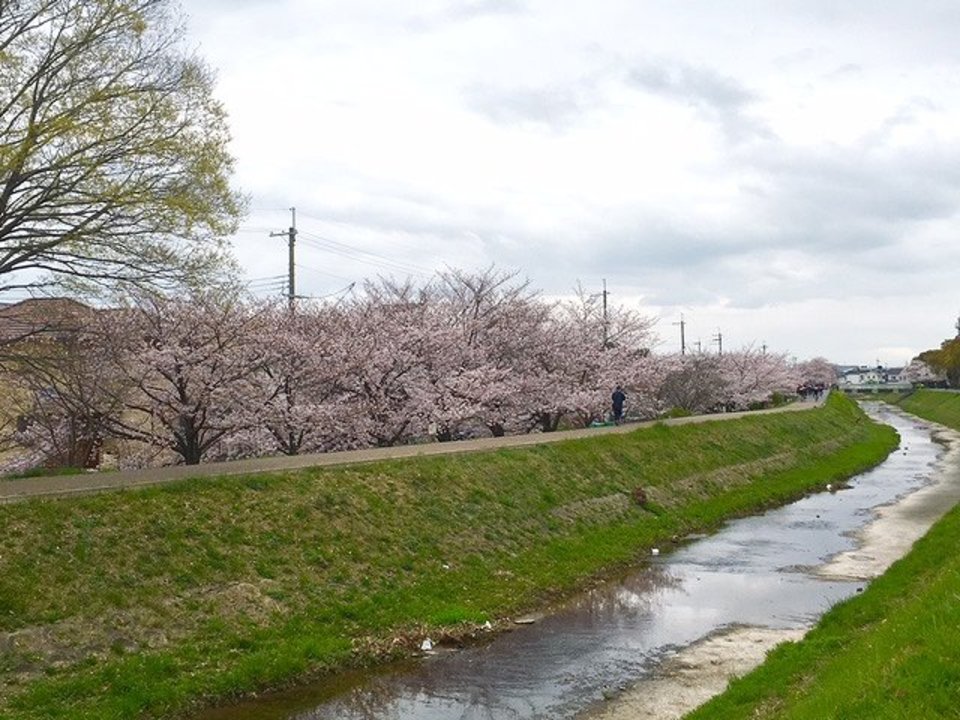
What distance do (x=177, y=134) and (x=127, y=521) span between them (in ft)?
24.1

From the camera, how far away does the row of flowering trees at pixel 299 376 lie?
66.6 feet

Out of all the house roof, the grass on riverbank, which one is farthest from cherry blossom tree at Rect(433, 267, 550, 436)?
the grass on riverbank

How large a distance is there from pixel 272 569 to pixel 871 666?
974cm

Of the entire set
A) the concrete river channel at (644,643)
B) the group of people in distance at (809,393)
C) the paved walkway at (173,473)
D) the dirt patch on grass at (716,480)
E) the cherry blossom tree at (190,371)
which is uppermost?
the cherry blossom tree at (190,371)

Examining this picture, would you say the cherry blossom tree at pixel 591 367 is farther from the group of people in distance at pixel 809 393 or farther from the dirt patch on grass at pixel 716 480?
the group of people in distance at pixel 809 393

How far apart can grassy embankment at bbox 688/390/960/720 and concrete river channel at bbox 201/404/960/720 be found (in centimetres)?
88

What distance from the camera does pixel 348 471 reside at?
2012 cm

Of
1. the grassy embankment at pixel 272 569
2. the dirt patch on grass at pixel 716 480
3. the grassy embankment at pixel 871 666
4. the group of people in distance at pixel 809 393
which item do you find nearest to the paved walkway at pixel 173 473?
the grassy embankment at pixel 272 569

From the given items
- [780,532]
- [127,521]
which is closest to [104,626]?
[127,521]

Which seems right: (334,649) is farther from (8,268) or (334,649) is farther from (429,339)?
(429,339)

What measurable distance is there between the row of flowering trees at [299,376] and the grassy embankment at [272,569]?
3.72 meters

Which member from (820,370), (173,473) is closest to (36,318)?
(173,473)

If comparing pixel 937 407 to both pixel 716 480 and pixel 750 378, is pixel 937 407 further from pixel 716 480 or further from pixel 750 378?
pixel 716 480

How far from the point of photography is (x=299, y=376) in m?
29.9
